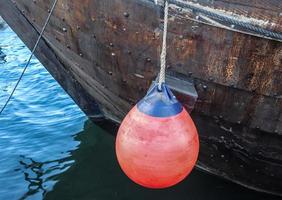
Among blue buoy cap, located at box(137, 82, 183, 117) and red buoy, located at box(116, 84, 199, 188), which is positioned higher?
blue buoy cap, located at box(137, 82, 183, 117)

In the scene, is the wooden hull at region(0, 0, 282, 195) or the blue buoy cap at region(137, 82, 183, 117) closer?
the blue buoy cap at region(137, 82, 183, 117)

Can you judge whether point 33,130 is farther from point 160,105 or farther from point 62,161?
point 160,105

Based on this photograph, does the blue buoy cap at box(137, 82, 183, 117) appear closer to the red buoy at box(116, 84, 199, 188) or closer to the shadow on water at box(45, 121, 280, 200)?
the red buoy at box(116, 84, 199, 188)

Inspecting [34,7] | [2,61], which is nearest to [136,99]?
[34,7]

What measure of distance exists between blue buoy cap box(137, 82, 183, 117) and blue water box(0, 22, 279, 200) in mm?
2050

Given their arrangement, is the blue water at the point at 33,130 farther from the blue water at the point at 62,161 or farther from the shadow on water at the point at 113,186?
the shadow on water at the point at 113,186

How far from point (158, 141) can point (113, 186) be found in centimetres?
266

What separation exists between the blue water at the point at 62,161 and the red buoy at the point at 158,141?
1914 mm

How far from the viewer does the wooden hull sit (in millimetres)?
3195

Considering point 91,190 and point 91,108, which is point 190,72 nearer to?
point 91,108

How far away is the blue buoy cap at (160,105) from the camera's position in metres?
2.84

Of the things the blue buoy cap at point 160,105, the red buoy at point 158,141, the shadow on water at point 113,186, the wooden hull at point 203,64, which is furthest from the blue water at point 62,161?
the blue buoy cap at point 160,105

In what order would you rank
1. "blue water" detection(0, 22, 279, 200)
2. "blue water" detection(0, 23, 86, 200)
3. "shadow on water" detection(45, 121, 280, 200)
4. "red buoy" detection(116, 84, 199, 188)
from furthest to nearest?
"blue water" detection(0, 23, 86, 200)
"blue water" detection(0, 22, 279, 200)
"shadow on water" detection(45, 121, 280, 200)
"red buoy" detection(116, 84, 199, 188)

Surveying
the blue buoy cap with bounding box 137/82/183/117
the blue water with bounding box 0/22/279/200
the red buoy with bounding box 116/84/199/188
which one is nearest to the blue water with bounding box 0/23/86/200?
the blue water with bounding box 0/22/279/200
